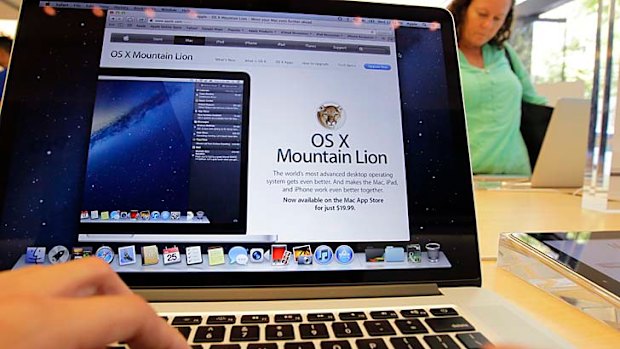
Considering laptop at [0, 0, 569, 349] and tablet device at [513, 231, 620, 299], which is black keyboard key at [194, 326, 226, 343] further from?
tablet device at [513, 231, 620, 299]

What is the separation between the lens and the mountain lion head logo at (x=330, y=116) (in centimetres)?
48

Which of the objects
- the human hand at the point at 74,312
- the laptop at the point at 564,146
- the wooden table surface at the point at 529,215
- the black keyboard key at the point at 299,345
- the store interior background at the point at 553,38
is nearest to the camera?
the human hand at the point at 74,312

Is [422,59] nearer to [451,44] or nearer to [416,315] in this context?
[451,44]

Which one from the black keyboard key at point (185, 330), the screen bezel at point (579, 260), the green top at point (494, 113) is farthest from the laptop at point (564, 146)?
the black keyboard key at point (185, 330)

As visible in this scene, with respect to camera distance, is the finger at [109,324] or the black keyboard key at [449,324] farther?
the black keyboard key at [449,324]

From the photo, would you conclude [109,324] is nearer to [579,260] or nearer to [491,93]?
[579,260]

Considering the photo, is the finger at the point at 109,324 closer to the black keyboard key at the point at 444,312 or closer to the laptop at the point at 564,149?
the black keyboard key at the point at 444,312

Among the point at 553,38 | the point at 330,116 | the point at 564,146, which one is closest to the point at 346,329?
the point at 330,116

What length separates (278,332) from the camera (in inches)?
13.2

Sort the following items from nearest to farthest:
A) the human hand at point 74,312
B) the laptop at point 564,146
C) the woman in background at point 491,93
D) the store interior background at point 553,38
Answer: the human hand at point 74,312, the laptop at point 564,146, the woman in background at point 491,93, the store interior background at point 553,38

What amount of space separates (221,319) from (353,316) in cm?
11

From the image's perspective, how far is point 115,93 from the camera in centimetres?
46

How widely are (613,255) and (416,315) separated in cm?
27

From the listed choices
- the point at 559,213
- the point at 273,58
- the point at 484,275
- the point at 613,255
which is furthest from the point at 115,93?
the point at 559,213
